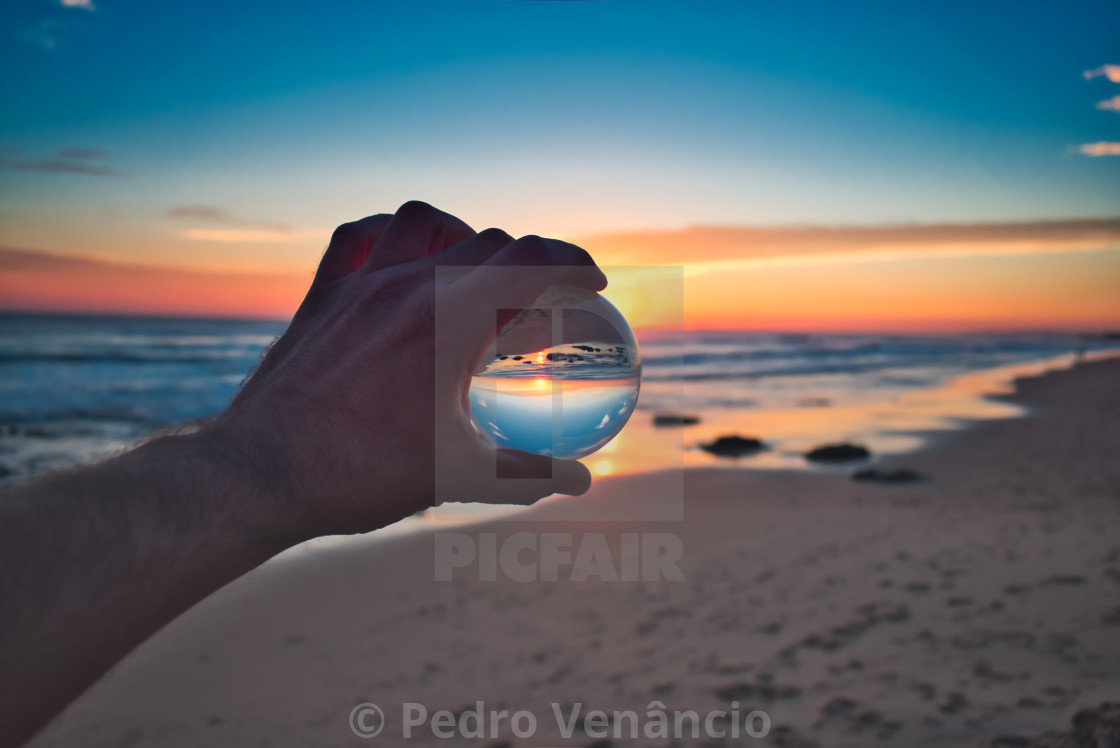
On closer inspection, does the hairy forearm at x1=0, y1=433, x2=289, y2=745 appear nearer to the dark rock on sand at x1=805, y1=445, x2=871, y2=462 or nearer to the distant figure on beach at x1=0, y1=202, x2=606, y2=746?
the distant figure on beach at x1=0, y1=202, x2=606, y2=746

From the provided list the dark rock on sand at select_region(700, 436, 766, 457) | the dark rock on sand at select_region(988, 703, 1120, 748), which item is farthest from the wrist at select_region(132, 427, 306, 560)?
the dark rock on sand at select_region(700, 436, 766, 457)

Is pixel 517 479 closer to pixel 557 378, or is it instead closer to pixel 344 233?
pixel 557 378

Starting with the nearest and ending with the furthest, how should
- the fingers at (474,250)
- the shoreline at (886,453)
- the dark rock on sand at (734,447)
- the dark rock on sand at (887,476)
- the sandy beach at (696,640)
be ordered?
the fingers at (474,250) < the sandy beach at (696,640) < the shoreline at (886,453) < the dark rock on sand at (887,476) < the dark rock on sand at (734,447)

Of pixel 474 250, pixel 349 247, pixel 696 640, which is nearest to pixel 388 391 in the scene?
pixel 474 250

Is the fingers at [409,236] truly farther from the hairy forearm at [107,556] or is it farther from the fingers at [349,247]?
the hairy forearm at [107,556]

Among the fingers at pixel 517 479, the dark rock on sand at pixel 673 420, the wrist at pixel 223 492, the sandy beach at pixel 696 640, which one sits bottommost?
the sandy beach at pixel 696 640

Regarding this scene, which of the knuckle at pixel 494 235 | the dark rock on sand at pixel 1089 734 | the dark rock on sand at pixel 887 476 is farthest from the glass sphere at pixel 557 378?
the dark rock on sand at pixel 887 476

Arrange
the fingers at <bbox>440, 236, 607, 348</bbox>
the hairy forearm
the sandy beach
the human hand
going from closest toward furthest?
the hairy forearm, the human hand, the fingers at <bbox>440, 236, 607, 348</bbox>, the sandy beach
